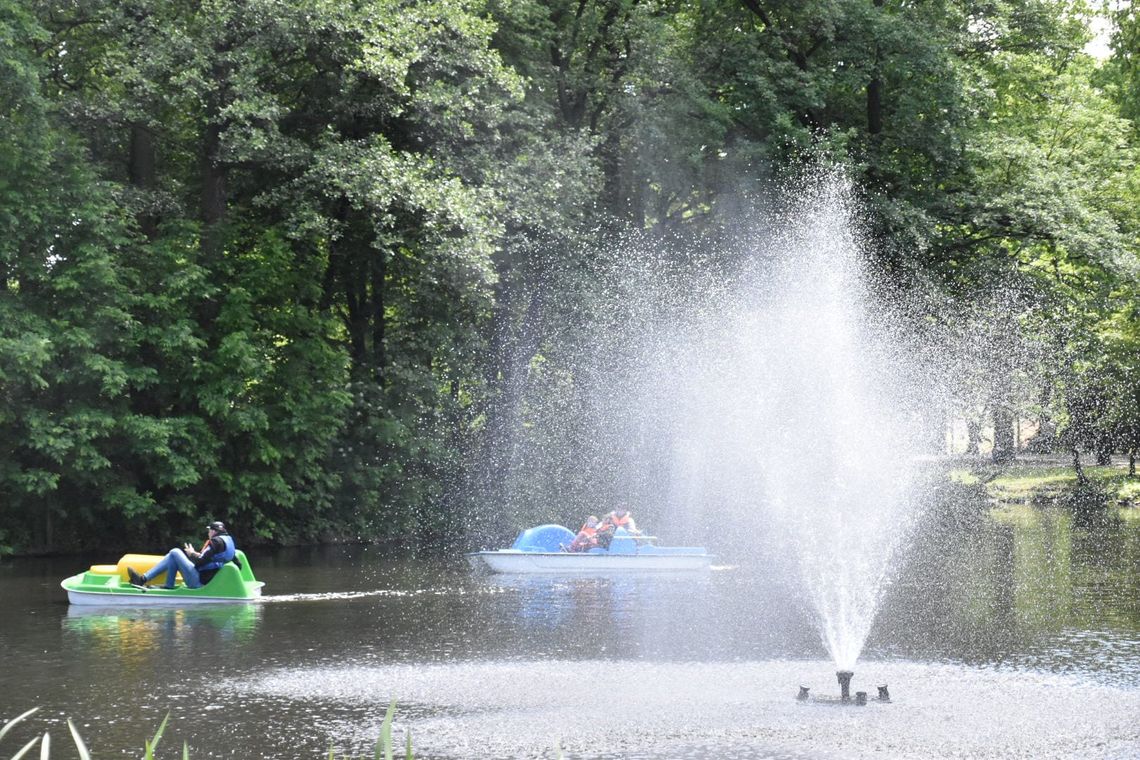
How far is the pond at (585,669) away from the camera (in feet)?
38.4

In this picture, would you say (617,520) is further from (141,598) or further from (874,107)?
(874,107)

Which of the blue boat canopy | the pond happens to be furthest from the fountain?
the pond

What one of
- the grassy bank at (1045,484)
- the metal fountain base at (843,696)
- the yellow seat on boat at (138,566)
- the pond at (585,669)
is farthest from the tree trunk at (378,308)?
the grassy bank at (1045,484)

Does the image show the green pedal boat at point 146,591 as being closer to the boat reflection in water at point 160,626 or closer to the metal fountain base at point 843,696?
the boat reflection in water at point 160,626

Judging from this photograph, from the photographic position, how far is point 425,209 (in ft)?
94.3

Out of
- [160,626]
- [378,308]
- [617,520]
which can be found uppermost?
[378,308]

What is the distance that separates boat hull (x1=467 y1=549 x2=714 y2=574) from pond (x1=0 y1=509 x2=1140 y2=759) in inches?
45.9

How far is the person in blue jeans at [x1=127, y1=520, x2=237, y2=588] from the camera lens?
2119 centimetres

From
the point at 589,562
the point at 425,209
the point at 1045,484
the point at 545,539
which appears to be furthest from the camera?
the point at 1045,484

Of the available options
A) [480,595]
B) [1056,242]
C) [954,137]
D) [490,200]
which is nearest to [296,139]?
[490,200]

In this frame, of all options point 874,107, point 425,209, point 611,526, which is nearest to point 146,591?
point 611,526

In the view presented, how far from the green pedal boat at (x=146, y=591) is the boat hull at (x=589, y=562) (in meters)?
6.10

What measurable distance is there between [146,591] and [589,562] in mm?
8665

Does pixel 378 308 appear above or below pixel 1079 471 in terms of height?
above
